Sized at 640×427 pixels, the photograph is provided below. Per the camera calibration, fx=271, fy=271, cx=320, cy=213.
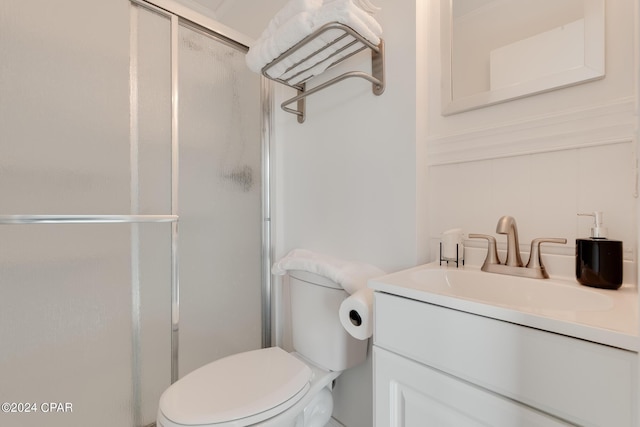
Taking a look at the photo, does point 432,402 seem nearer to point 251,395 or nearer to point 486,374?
point 486,374

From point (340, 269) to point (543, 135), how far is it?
2.42 ft

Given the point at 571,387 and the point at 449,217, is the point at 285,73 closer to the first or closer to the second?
the point at 449,217

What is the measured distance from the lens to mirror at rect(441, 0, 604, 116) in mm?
715

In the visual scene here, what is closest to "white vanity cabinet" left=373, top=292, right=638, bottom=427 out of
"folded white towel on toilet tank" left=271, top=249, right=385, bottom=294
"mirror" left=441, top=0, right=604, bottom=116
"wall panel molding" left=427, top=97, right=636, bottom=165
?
"folded white towel on toilet tank" left=271, top=249, right=385, bottom=294

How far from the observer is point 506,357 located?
0.46 m

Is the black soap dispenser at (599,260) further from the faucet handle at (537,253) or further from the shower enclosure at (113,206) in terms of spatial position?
the shower enclosure at (113,206)

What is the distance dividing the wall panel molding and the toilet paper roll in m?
0.58

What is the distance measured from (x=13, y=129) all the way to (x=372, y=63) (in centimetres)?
124

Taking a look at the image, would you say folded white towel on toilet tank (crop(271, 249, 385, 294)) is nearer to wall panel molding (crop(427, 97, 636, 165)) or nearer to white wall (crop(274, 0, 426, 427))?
white wall (crop(274, 0, 426, 427))

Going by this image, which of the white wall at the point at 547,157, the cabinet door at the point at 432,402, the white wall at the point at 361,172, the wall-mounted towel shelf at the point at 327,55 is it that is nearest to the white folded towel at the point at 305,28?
the wall-mounted towel shelf at the point at 327,55

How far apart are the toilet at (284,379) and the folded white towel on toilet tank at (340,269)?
0.04m

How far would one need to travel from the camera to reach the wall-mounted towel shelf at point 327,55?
95 centimetres

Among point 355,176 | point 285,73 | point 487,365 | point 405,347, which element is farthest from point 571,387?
point 285,73

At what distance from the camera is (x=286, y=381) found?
0.86 meters
